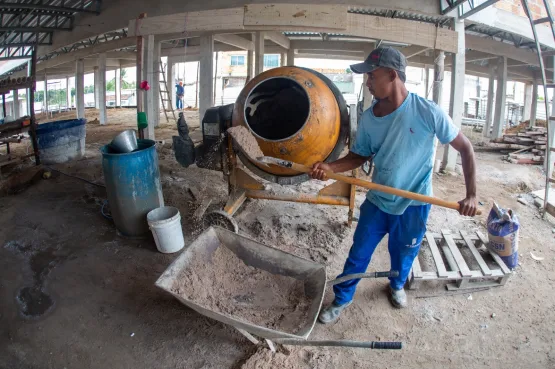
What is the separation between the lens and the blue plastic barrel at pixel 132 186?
3070 millimetres

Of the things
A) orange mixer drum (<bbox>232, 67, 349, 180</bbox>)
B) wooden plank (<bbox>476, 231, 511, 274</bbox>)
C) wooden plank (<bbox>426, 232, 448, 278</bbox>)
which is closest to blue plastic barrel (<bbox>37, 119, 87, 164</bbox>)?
orange mixer drum (<bbox>232, 67, 349, 180</bbox>)

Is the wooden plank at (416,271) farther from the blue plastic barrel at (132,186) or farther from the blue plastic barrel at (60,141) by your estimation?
the blue plastic barrel at (60,141)

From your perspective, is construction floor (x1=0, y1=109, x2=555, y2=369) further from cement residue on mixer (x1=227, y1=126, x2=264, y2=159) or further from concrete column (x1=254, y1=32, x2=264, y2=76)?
concrete column (x1=254, y1=32, x2=264, y2=76)

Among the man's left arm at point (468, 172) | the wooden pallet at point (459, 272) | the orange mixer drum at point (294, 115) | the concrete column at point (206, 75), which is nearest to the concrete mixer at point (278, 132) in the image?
the orange mixer drum at point (294, 115)

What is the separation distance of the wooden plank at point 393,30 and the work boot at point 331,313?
9.55 ft

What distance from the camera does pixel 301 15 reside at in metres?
3.71

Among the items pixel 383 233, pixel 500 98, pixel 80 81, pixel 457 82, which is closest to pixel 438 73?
pixel 457 82

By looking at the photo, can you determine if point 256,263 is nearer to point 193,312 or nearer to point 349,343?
point 193,312

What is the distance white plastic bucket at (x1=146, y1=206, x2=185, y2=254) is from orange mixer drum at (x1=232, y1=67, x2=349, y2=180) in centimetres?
96

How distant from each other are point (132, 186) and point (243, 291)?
1561mm

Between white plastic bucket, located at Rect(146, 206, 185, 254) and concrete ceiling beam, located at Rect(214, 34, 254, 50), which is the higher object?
concrete ceiling beam, located at Rect(214, 34, 254, 50)

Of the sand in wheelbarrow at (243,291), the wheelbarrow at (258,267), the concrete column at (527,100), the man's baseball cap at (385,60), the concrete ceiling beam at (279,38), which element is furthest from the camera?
the concrete column at (527,100)

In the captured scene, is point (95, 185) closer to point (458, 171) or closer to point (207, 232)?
point (207, 232)

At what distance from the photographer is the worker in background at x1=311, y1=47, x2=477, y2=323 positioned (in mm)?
1973
